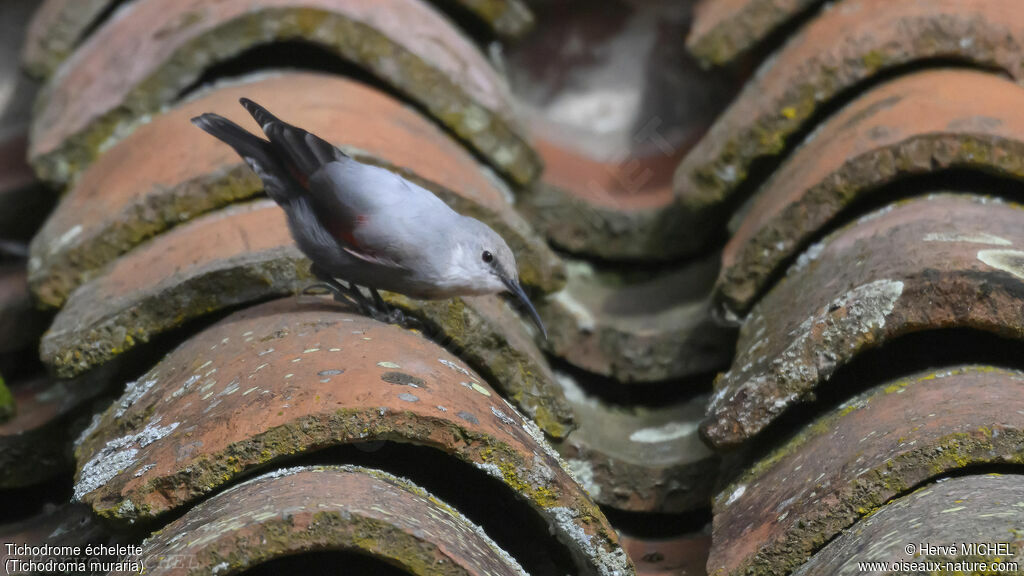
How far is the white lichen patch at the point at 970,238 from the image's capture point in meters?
1.98

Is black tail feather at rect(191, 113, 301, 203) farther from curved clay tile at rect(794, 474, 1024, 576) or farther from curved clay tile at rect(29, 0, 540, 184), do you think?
curved clay tile at rect(794, 474, 1024, 576)

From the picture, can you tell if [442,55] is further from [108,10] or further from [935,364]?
[935,364]

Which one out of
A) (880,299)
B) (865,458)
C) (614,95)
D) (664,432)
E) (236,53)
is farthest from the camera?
(614,95)

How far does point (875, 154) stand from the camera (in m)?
2.22

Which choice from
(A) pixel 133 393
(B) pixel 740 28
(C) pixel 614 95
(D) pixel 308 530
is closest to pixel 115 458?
(A) pixel 133 393

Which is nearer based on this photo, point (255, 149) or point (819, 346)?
point (819, 346)

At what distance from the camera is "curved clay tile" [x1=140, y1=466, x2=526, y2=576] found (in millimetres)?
1476

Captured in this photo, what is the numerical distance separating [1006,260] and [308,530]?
132 centimetres

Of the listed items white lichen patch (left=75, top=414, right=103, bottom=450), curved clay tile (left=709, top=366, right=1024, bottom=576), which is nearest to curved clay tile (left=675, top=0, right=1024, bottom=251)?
curved clay tile (left=709, top=366, right=1024, bottom=576)

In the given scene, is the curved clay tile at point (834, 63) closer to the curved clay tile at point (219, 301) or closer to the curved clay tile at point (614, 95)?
the curved clay tile at point (614, 95)

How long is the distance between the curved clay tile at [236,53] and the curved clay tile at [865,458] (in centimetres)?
127

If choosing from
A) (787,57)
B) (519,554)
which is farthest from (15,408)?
(787,57)

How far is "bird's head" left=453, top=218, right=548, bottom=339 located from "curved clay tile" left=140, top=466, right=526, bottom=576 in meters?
0.62

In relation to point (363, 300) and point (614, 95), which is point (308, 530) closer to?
point (363, 300)
